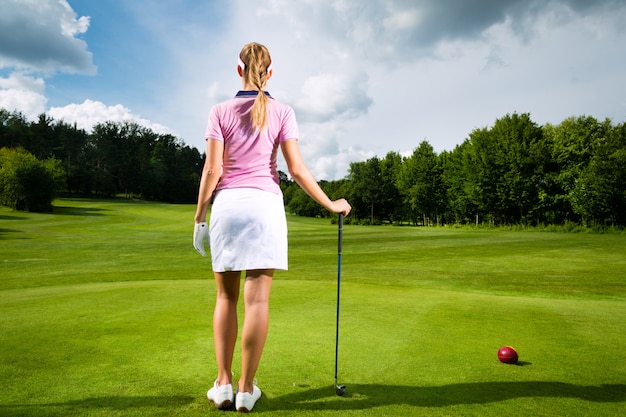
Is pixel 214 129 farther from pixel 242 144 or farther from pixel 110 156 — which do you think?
pixel 110 156

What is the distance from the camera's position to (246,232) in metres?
3.05

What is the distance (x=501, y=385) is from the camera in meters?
3.44

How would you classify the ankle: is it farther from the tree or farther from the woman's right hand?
the tree

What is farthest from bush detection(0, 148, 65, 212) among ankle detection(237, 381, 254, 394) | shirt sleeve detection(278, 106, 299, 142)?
ankle detection(237, 381, 254, 394)

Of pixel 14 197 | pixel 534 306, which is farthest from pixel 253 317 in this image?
pixel 14 197

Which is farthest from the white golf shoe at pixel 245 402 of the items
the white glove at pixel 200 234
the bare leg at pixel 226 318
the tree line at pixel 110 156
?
the tree line at pixel 110 156

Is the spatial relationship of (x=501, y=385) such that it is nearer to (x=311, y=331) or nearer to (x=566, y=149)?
(x=311, y=331)

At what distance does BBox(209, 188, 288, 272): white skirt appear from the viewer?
3061 mm

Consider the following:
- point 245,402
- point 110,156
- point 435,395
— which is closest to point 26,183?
point 110,156

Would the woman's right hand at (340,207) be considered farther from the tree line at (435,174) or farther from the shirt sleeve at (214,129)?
the tree line at (435,174)

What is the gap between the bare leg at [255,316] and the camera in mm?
3084

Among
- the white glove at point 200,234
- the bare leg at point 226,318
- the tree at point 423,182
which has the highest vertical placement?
the tree at point 423,182

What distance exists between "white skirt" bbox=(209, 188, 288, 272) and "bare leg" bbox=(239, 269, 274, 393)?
131 millimetres

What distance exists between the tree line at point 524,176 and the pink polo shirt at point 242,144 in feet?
169
